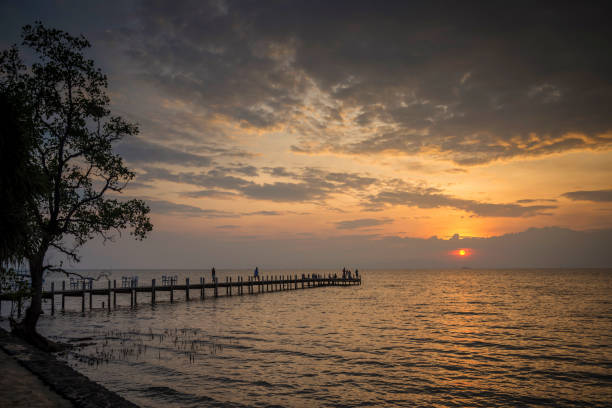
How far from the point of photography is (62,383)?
1025cm

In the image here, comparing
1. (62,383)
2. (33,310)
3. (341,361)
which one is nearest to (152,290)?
(33,310)

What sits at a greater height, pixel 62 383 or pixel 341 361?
pixel 62 383

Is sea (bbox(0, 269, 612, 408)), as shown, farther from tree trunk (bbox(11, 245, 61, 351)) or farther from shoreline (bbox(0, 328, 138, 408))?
shoreline (bbox(0, 328, 138, 408))

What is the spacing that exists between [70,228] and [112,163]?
152 inches

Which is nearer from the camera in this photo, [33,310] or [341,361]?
[33,310]

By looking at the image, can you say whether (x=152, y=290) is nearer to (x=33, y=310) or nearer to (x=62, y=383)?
(x=33, y=310)

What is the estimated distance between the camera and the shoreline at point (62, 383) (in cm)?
930

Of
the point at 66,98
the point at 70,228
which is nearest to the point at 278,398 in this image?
the point at 70,228

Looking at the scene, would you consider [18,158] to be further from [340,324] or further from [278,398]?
[340,324]

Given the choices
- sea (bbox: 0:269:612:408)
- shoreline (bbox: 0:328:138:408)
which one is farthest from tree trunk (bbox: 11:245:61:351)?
shoreline (bbox: 0:328:138:408)

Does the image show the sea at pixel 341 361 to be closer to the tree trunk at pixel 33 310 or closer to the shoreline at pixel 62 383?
the tree trunk at pixel 33 310

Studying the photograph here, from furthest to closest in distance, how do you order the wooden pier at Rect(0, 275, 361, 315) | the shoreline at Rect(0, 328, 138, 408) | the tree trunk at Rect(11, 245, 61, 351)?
the wooden pier at Rect(0, 275, 361, 315)
the tree trunk at Rect(11, 245, 61, 351)
the shoreline at Rect(0, 328, 138, 408)

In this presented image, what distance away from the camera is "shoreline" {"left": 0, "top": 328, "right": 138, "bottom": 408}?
30.5ft

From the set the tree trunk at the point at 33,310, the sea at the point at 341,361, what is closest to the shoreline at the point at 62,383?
the sea at the point at 341,361
